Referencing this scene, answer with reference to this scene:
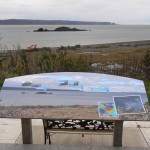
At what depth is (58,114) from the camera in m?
4.23

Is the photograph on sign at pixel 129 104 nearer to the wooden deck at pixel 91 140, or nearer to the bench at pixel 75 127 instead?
the bench at pixel 75 127

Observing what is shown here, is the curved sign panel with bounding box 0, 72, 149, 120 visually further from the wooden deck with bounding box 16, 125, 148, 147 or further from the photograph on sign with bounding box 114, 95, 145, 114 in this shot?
the wooden deck with bounding box 16, 125, 148, 147

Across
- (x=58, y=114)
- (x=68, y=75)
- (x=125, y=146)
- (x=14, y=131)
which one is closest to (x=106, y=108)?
(x=58, y=114)

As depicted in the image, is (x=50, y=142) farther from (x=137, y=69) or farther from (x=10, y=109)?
(x=137, y=69)

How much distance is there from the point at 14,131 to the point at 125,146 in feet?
6.38

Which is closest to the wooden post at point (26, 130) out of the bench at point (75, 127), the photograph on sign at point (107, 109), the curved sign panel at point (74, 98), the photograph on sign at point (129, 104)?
the bench at point (75, 127)

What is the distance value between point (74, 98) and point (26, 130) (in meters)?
0.87

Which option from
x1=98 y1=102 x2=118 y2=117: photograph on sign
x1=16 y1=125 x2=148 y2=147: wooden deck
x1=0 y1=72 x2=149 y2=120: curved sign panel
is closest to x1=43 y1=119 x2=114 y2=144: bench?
x1=16 y1=125 x2=148 y2=147: wooden deck

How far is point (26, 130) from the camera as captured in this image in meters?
5.02

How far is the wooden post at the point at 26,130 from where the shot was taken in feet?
16.3

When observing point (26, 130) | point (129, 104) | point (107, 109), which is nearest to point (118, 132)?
point (129, 104)

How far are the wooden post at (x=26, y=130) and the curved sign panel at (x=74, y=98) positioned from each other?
14.5 inches

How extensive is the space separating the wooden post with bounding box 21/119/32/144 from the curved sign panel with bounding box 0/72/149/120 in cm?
37

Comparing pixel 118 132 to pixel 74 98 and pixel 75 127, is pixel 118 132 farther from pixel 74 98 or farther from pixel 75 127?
pixel 74 98
